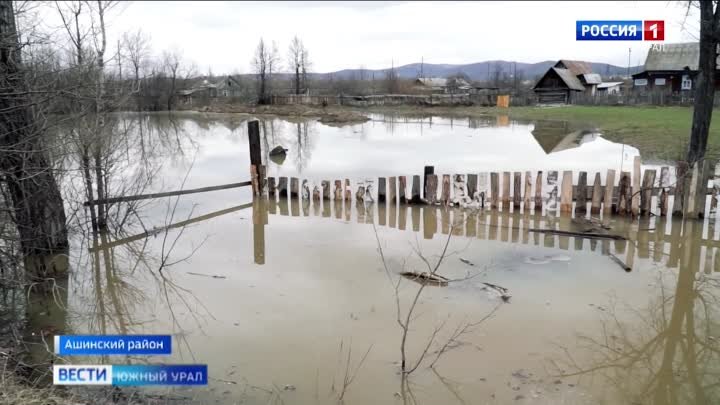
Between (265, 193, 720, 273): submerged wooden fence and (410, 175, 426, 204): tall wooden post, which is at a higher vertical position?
(410, 175, 426, 204): tall wooden post

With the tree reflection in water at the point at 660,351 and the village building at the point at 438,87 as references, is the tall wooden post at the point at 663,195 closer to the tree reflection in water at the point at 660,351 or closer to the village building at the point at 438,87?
the tree reflection in water at the point at 660,351

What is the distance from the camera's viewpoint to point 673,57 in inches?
1721

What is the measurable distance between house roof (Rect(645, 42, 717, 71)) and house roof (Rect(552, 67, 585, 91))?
7627 millimetres

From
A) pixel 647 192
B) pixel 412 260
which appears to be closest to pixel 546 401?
pixel 412 260

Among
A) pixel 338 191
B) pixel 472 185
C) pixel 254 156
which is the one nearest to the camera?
pixel 472 185

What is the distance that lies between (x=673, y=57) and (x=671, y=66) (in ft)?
2.54

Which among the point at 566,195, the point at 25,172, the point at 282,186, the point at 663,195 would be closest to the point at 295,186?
the point at 282,186

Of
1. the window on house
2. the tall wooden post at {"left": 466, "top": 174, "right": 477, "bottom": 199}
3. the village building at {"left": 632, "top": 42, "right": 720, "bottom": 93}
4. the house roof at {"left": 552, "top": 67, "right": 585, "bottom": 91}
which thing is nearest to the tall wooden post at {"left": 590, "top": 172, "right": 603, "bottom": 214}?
the tall wooden post at {"left": 466, "top": 174, "right": 477, "bottom": 199}

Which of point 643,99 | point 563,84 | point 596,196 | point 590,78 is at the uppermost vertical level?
point 590,78

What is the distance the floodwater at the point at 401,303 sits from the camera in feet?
16.4

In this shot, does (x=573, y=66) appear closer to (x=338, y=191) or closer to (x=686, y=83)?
(x=686, y=83)

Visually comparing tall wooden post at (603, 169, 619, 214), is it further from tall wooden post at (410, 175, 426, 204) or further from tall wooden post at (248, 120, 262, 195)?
tall wooden post at (248, 120, 262, 195)

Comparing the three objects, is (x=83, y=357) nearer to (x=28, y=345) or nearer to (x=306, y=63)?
(x=28, y=345)

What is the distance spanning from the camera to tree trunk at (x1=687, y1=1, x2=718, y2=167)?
38.6ft
